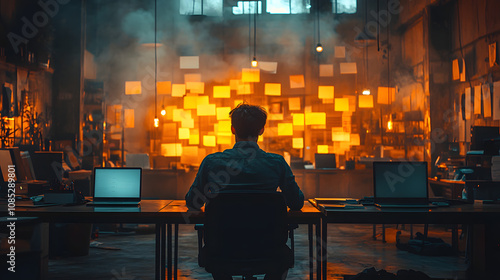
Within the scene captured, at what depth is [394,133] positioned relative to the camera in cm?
1160

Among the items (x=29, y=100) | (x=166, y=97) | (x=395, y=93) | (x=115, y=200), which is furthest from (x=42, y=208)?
(x=395, y=93)

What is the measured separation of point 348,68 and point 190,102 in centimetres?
421

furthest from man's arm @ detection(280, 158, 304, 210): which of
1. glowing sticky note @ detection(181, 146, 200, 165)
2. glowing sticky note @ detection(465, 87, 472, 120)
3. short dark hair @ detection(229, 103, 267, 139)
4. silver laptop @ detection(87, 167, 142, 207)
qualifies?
glowing sticky note @ detection(181, 146, 200, 165)

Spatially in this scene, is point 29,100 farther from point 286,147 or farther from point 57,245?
point 286,147

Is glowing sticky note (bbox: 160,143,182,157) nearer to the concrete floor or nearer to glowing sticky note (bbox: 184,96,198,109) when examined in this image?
glowing sticky note (bbox: 184,96,198,109)

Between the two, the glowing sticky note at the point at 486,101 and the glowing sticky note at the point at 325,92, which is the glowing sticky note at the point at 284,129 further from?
the glowing sticky note at the point at 486,101

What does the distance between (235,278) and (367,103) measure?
8.09m

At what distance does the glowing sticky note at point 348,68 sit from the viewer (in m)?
12.1

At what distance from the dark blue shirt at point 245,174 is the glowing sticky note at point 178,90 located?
931 centimetres

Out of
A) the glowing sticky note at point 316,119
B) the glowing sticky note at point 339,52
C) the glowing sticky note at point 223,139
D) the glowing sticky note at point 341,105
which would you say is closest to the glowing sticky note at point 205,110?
the glowing sticky note at point 223,139

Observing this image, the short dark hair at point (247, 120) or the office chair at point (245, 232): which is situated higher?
Answer: the short dark hair at point (247, 120)

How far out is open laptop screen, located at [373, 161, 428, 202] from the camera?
3.50 m

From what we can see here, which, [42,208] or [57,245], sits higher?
[42,208]

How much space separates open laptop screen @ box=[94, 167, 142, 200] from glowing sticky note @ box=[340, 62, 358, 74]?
30.7 feet
